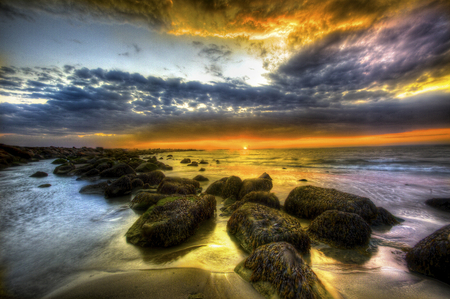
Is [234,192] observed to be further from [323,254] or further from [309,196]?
[323,254]

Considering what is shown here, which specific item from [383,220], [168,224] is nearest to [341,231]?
[383,220]

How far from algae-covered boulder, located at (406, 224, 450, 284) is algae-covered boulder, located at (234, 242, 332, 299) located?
2.00 meters

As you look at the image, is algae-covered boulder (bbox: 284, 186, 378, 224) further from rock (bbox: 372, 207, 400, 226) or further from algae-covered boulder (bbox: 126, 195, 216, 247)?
algae-covered boulder (bbox: 126, 195, 216, 247)

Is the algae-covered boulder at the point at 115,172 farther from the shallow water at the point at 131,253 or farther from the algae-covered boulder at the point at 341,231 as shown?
the algae-covered boulder at the point at 341,231

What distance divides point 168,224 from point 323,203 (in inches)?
170

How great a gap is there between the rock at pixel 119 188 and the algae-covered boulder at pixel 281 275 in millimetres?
6652

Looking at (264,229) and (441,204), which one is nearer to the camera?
(264,229)

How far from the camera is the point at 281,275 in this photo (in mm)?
2137

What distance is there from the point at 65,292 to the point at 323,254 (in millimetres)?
4166

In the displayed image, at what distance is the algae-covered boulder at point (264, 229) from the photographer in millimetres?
3111

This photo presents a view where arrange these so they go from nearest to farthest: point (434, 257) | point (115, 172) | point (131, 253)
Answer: point (434, 257) → point (131, 253) → point (115, 172)

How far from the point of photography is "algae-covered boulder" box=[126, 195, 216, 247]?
342 centimetres

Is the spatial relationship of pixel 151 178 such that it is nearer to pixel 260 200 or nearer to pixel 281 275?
pixel 260 200

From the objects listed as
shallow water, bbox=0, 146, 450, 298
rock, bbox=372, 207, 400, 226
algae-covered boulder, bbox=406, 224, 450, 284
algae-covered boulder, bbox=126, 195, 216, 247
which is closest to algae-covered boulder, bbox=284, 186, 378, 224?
rock, bbox=372, 207, 400, 226
